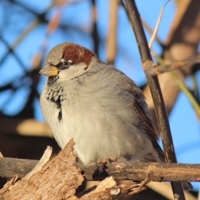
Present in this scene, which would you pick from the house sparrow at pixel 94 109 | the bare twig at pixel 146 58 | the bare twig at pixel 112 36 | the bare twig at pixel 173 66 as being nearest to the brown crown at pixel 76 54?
the house sparrow at pixel 94 109

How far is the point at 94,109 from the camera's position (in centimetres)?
271

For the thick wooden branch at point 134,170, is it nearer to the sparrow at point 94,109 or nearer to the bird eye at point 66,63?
the sparrow at point 94,109

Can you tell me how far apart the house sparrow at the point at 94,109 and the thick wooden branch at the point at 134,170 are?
502mm

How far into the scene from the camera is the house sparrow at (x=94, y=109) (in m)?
2.72

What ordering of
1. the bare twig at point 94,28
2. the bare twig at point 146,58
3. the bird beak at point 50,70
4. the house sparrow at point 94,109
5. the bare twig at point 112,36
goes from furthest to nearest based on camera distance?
the bare twig at point 94,28
the bare twig at point 112,36
the bird beak at point 50,70
the house sparrow at point 94,109
the bare twig at point 146,58

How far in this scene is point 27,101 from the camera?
12.8ft

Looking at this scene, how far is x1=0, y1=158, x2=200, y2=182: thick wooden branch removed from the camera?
193 cm

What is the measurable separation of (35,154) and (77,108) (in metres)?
1.23

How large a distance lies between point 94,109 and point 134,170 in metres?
0.70

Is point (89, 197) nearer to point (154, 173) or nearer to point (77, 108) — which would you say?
point (154, 173)

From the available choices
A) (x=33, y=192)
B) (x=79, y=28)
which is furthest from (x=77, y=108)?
(x=79, y=28)

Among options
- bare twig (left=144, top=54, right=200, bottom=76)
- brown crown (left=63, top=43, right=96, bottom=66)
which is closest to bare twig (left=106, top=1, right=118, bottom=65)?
brown crown (left=63, top=43, right=96, bottom=66)

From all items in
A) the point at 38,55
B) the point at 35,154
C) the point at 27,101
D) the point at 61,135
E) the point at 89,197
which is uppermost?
the point at 38,55

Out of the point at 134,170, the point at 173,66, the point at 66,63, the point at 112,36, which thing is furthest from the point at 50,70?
the point at 173,66
